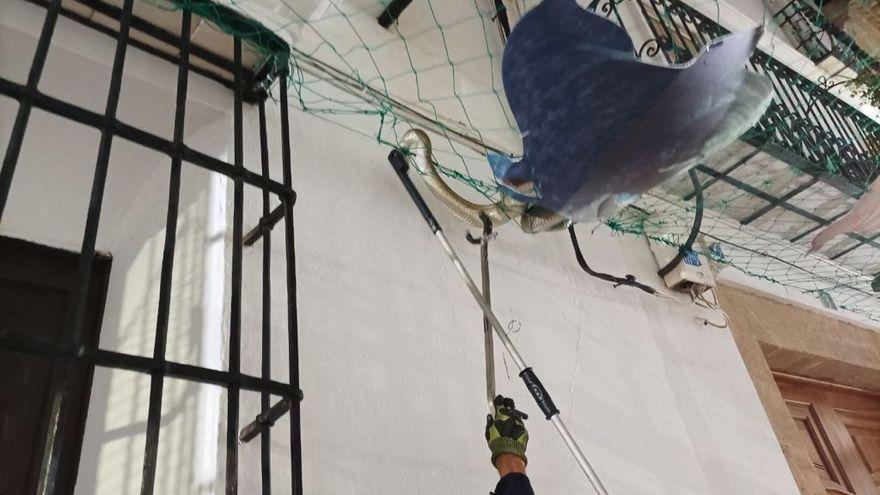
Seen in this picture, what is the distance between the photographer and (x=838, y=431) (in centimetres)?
261

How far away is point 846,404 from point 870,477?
0.34 m

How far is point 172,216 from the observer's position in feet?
3.11

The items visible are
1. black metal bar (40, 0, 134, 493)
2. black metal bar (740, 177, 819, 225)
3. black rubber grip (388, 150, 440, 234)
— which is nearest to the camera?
black metal bar (40, 0, 134, 493)

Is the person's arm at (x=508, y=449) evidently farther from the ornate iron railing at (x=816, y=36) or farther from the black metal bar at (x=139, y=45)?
the ornate iron railing at (x=816, y=36)

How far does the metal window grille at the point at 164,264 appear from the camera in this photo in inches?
29.7

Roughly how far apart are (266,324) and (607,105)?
593 millimetres

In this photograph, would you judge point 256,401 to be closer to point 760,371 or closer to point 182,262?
point 182,262

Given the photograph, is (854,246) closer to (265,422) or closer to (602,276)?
(602,276)

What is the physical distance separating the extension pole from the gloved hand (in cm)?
7

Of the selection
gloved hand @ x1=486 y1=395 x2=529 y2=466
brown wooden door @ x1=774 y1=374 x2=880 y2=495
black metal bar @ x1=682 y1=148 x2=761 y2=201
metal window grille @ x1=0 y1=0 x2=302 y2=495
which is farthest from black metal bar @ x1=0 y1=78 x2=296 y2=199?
brown wooden door @ x1=774 y1=374 x2=880 y2=495

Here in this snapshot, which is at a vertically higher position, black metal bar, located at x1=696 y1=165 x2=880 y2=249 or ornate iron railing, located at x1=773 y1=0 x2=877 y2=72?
ornate iron railing, located at x1=773 y1=0 x2=877 y2=72

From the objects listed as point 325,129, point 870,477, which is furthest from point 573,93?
point 870,477

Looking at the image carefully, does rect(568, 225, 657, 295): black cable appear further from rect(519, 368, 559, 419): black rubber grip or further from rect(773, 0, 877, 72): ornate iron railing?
rect(773, 0, 877, 72): ornate iron railing

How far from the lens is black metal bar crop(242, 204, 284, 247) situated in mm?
1103
